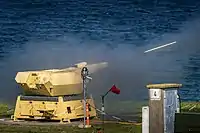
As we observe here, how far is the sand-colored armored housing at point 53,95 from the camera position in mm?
12648

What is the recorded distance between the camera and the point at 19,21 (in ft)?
60.7

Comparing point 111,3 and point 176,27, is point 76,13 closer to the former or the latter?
point 111,3

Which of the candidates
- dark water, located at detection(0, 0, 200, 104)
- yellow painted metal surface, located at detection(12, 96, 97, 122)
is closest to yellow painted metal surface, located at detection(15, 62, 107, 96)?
yellow painted metal surface, located at detection(12, 96, 97, 122)

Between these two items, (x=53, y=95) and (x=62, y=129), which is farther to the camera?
(x=53, y=95)

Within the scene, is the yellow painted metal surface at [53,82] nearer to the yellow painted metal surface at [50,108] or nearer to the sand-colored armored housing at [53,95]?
the sand-colored armored housing at [53,95]

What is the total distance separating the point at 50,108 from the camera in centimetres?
1275

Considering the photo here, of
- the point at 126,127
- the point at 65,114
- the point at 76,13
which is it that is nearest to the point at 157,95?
the point at 126,127

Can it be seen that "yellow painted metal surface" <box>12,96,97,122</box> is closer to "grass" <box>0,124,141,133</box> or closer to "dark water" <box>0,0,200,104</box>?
"grass" <box>0,124,141,133</box>

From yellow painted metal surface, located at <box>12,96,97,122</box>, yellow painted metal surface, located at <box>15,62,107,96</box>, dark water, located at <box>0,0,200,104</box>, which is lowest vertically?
yellow painted metal surface, located at <box>12,96,97,122</box>

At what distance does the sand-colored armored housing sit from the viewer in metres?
12.6

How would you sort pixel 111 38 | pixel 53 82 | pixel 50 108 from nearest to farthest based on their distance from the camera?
pixel 53 82 → pixel 50 108 → pixel 111 38

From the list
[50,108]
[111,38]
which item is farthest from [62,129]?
[111,38]

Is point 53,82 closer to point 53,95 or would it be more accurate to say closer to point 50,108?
point 53,95

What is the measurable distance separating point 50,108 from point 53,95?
297 mm
